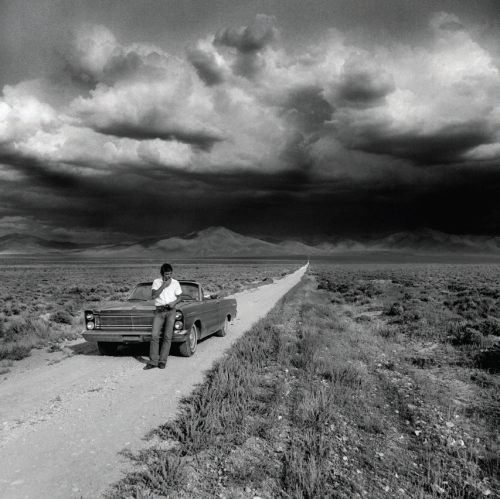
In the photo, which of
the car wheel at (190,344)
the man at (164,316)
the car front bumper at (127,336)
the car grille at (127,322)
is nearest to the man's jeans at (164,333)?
the man at (164,316)

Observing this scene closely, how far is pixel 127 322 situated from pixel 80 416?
314 cm

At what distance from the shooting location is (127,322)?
8766 millimetres

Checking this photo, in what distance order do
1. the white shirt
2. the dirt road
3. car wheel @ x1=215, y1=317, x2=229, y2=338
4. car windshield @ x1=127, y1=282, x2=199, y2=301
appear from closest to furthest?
Result: the dirt road < the white shirt < car windshield @ x1=127, y1=282, x2=199, y2=301 < car wheel @ x1=215, y1=317, x2=229, y2=338

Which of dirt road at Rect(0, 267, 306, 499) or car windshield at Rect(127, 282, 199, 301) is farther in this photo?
car windshield at Rect(127, 282, 199, 301)

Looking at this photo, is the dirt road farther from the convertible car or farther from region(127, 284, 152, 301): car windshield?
region(127, 284, 152, 301): car windshield

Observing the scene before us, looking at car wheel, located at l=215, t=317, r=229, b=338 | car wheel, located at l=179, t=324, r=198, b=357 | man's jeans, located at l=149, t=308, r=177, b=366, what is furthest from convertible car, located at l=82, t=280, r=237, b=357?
car wheel, located at l=215, t=317, r=229, b=338

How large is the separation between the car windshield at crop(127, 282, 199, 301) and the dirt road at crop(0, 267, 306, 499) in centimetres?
133

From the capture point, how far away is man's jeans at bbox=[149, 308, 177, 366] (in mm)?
8188

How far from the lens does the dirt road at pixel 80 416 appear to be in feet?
13.5

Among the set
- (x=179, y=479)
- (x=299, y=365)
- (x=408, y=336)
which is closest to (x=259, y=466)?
(x=179, y=479)

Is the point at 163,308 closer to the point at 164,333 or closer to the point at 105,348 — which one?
the point at 164,333

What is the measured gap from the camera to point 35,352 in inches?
413

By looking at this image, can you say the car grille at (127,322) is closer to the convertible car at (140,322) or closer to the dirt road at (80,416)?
the convertible car at (140,322)

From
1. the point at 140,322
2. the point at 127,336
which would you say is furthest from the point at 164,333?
the point at 127,336
